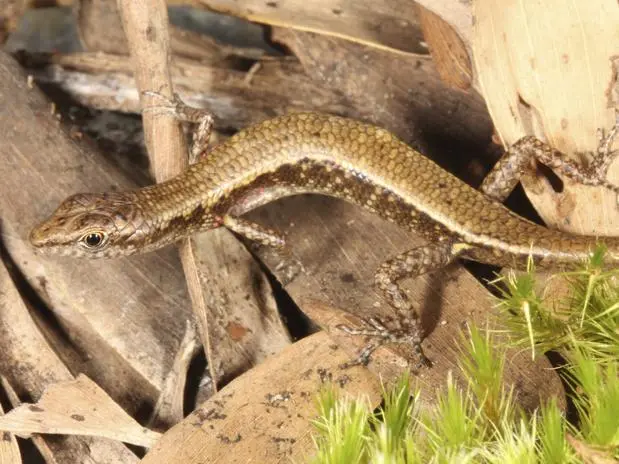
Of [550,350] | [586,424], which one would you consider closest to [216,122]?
[550,350]

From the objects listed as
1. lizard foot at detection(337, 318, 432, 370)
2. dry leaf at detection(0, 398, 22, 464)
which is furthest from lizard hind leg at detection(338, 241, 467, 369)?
dry leaf at detection(0, 398, 22, 464)

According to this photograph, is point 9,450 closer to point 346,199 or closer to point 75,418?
point 75,418

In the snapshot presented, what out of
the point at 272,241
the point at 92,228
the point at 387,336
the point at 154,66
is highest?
the point at 154,66

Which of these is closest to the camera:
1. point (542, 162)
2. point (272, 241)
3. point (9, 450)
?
point (9, 450)

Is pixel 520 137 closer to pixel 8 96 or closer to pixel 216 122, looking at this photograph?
pixel 216 122

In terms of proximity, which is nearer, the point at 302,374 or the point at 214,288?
the point at 302,374

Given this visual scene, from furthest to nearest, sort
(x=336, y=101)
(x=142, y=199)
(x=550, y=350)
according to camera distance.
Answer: (x=336, y=101), (x=142, y=199), (x=550, y=350)

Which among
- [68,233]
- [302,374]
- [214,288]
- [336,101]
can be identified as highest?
[336,101]

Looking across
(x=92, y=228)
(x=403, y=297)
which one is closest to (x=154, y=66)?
(x=92, y=228)
